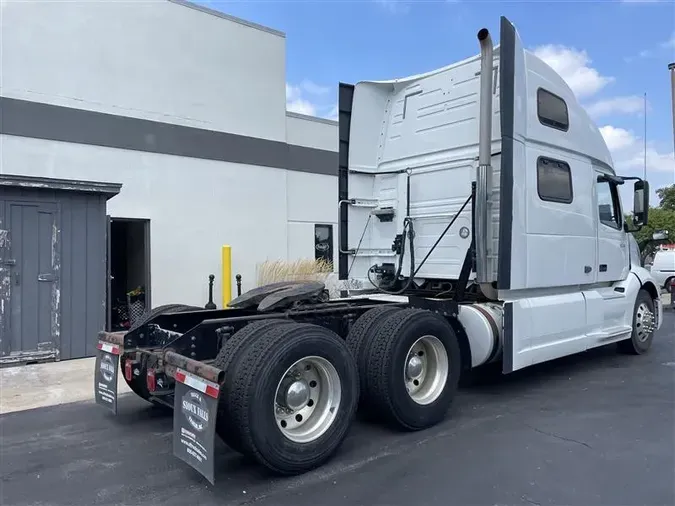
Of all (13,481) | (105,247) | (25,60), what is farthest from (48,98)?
(13,481)

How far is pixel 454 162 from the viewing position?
6430 mm

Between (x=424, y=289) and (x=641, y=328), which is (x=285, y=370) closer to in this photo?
(x=424, y=289)

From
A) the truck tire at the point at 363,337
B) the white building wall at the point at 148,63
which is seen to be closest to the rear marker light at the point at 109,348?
the truck tire at the point at 363,337

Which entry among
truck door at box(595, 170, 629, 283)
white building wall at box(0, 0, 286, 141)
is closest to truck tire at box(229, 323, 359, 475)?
truck door at box(595, 170, 629, 283)

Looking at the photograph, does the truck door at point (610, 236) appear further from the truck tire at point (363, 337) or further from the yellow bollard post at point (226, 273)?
the yellow bollard post at point (226, 273)

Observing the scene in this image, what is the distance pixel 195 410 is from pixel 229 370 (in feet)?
1.12

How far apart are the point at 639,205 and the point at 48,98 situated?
33.0ft

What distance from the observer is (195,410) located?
12.0 feet

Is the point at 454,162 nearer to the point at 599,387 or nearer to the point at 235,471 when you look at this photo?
the point at 599,387

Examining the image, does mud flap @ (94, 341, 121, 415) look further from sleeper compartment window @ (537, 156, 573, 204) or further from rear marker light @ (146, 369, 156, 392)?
sleeper compartment window @ (537, 156, 573, 204)

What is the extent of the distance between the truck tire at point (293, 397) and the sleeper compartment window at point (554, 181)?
3196 mm

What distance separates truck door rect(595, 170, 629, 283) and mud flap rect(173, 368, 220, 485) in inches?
218

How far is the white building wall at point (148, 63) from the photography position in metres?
9.91

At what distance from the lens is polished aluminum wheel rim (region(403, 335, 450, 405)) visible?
5043 millimetres
